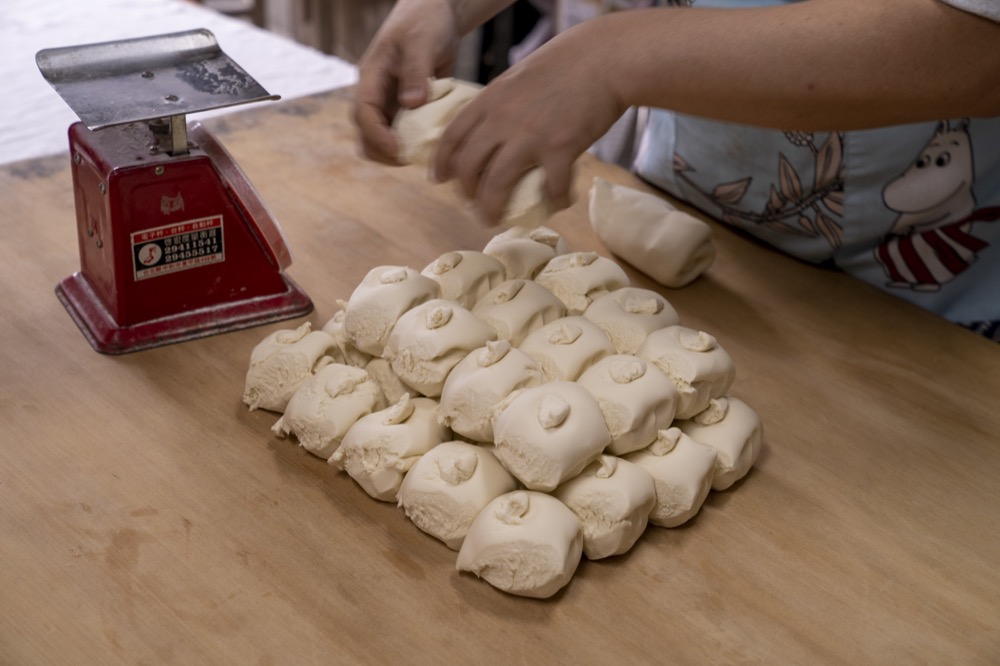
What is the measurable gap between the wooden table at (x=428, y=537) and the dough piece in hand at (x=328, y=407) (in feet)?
0.10

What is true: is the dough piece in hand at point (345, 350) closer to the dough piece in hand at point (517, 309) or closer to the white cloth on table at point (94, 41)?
the dough piece in hand at point (517, 309)

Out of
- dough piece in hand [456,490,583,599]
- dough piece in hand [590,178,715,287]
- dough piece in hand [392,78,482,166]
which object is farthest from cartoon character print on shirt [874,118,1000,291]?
dough piece in hand [456,490,583,599]

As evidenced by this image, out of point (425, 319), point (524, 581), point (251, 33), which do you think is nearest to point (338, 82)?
point (251, 33)

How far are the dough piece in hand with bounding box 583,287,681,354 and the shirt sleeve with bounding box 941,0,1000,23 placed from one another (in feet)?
1.56

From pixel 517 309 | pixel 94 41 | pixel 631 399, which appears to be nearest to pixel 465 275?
pixel 517 309

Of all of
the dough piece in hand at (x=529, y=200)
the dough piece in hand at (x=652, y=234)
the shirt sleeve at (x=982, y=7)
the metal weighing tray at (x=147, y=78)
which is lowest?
the dough piece in hand at (x=652, y=234)

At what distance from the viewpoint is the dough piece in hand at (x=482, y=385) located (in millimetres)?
1088

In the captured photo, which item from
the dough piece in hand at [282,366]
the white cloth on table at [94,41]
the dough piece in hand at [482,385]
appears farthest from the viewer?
the white cloth on table at [94,41]

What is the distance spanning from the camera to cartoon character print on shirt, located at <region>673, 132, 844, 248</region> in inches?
58.6

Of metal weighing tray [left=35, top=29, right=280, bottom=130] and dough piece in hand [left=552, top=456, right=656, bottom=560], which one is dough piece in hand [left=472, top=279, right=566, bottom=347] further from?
metal weighing tray [left=35, top=29, right=280, bottom=130]

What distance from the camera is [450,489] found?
1.06 metres

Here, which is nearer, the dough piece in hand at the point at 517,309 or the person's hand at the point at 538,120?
the person's hand at the point at 538,120

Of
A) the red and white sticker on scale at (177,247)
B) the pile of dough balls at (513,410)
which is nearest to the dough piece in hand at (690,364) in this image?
the pile of dough balls at (513,410)

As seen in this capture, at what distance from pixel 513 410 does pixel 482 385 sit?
0.05m
